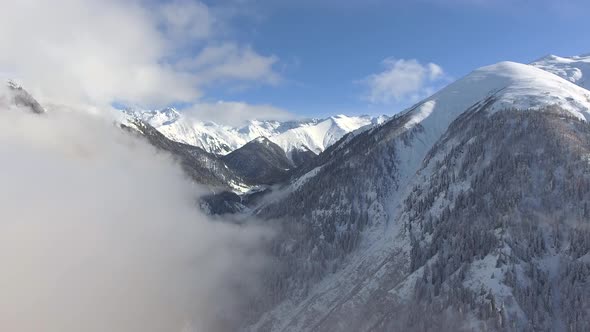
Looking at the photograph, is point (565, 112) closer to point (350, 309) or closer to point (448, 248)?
point (448, 248)

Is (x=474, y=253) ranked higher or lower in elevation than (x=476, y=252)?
lower

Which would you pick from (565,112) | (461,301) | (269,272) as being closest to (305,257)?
(269,272)

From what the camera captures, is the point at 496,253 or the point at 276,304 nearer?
the point at 496,253

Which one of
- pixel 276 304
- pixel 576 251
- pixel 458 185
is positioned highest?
pixel 458 185

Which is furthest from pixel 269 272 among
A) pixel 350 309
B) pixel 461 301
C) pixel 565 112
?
pixel 565 112

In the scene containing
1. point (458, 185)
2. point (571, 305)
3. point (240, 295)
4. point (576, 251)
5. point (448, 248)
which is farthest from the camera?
point (240, 295)

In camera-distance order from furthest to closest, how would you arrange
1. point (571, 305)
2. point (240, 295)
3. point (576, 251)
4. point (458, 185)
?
1. point (240, 295)
2. point (458, 185)
3. point (576, 251)
4. point (571, 305)

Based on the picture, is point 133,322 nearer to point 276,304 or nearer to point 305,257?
point 276,304

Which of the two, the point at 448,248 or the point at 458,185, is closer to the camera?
the point at 448,248

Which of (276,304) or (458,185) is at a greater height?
(458,185)
